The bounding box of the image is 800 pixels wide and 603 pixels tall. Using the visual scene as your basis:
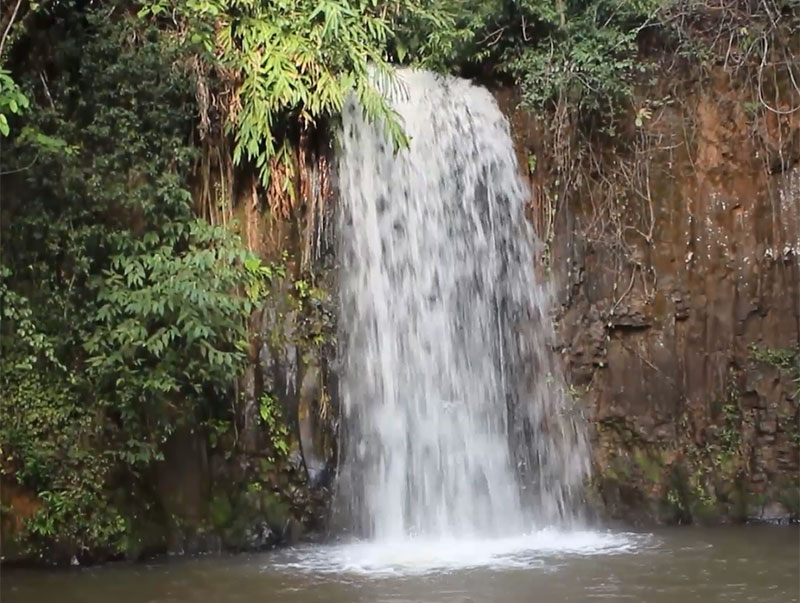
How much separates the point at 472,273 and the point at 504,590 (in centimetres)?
343

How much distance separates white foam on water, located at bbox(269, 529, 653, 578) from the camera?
6.80 meters

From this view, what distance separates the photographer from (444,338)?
8.60m

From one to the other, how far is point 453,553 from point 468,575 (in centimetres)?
78

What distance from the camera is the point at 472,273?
8883 millimetres

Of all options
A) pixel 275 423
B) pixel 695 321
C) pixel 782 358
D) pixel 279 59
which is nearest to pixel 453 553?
pixel 275 423

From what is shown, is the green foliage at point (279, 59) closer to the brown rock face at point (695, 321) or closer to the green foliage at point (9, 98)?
the green foliage at point (9, 98)

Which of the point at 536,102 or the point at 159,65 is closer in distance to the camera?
the point at 159,65

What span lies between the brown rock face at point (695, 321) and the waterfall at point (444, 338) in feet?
1.29

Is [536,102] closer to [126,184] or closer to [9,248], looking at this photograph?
[126,184]

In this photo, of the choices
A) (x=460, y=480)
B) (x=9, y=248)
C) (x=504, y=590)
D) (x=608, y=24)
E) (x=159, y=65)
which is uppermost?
(x=608, y=24)

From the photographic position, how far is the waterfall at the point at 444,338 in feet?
26.7

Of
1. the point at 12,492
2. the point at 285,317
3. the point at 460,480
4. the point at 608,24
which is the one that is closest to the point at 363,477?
the point at 460,480

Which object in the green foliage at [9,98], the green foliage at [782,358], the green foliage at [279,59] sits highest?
the green foliage at [279,59]

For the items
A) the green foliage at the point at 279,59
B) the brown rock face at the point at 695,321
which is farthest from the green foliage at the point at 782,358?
the green foliage at the point at 279,59
